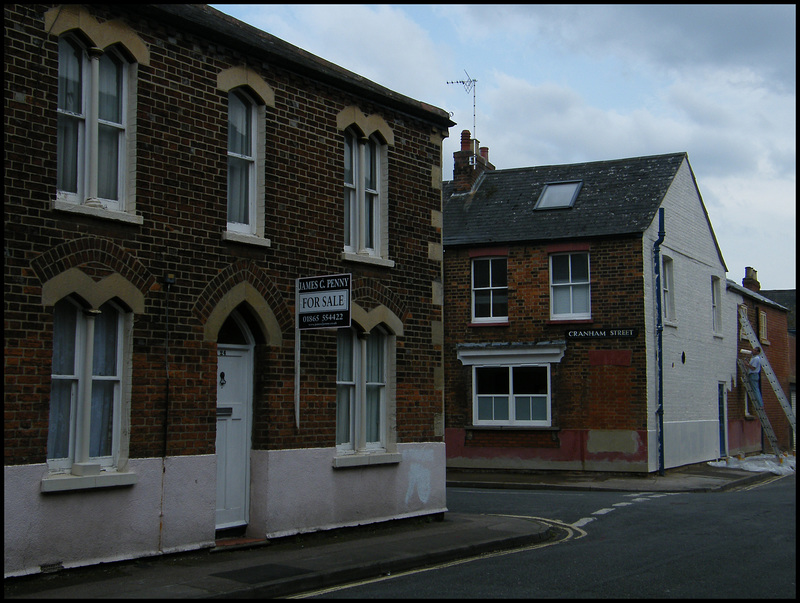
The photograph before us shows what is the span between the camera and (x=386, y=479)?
1359cm

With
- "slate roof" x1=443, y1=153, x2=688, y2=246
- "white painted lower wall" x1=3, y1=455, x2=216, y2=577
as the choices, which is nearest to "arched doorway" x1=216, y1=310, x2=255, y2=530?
"white painted lower wall" x1=3, y1=455, x2=216, y2=577

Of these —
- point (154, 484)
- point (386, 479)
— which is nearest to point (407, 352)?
point (386, 479)

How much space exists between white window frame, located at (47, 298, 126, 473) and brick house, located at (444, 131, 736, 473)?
604 inches

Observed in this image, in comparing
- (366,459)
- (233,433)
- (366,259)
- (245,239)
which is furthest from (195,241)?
(366,459)

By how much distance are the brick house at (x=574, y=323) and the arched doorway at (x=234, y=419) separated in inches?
525

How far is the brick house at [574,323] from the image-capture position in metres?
23.3

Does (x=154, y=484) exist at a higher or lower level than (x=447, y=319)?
lower

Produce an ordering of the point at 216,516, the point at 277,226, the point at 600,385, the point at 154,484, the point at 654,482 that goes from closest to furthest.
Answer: the point at 154,484 → the point at 216,516 → the point at 277,226 → the point at 654,482 → the point at 600,385

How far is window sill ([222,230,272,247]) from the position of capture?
11.4 meters

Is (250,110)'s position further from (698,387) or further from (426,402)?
(698,387)

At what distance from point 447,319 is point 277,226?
44.7 feet

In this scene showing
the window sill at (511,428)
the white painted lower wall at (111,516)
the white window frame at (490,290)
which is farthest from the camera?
the white window frame at (490,290)

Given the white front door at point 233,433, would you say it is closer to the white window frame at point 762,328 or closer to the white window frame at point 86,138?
the white window frame at point 86,138

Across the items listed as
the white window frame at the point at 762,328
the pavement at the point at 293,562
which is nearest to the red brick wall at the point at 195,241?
the pavement at the point at 293,562
